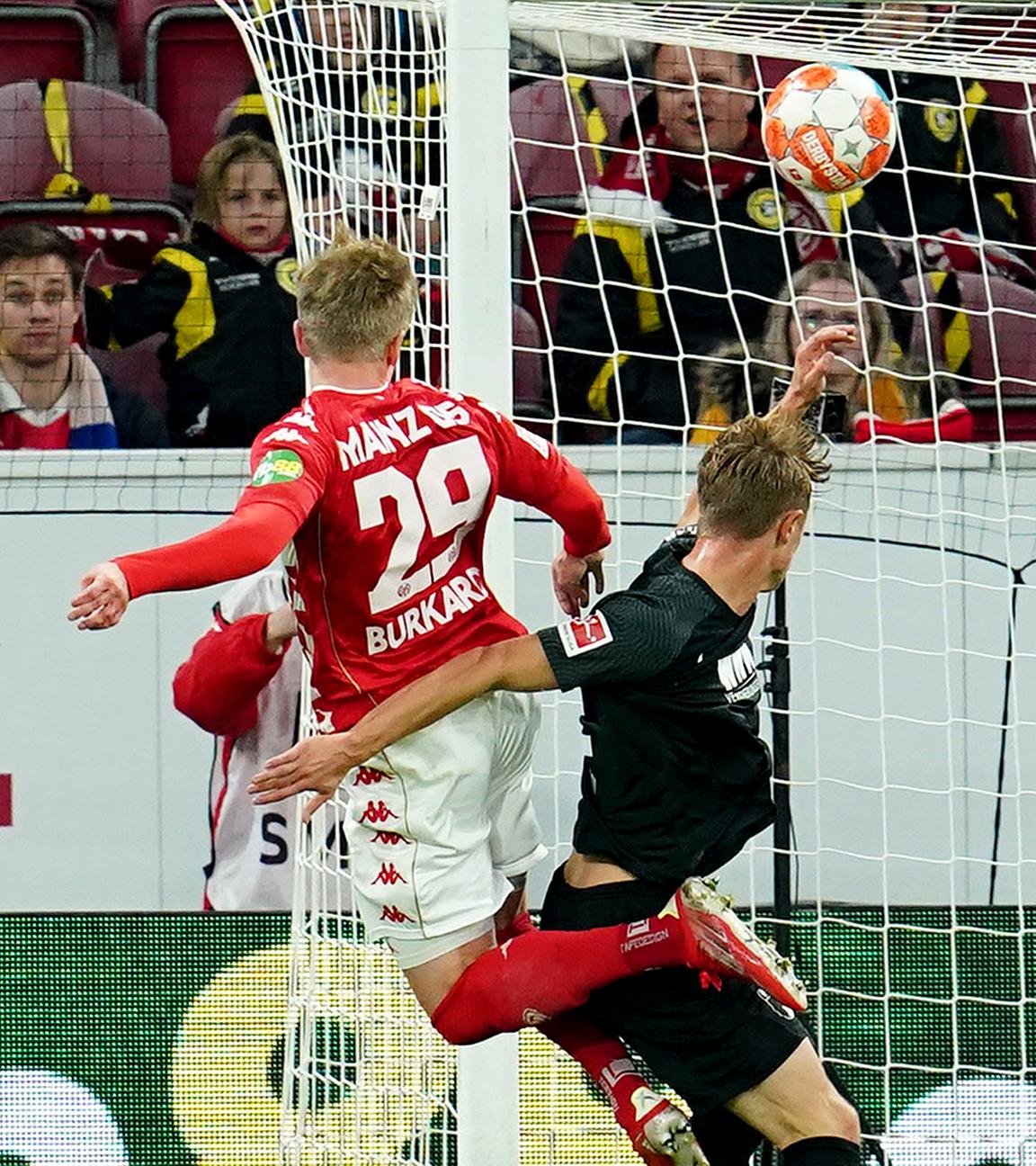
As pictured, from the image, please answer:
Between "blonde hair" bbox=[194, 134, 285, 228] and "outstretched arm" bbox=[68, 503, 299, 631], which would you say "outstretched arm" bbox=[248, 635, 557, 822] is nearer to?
"outstretched arm" bbox=[68, 503, 299, 631]

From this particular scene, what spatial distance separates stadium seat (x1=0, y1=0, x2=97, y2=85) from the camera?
6.77m

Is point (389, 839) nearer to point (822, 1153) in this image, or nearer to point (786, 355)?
point (822, 1153)

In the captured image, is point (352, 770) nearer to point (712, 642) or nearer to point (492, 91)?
point (712, 642)

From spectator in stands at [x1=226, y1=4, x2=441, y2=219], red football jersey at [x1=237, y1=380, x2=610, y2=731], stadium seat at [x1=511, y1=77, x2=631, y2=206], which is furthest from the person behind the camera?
stadium seat at [x1=511, y1=77, x2=631, y2=206]

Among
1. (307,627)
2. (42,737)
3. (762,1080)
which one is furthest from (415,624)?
(42,737)

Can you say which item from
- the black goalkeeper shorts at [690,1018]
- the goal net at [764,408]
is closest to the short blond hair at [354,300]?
the goal net at [764,408]

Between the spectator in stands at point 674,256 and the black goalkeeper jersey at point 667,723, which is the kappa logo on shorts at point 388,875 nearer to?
the black goalkeeper jersey at point 667,723

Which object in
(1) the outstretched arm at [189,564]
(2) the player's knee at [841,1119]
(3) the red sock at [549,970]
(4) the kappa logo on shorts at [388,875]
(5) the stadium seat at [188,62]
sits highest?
(5) the stadium seat at [188,62]

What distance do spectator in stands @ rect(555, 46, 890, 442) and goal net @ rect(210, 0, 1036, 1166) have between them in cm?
1

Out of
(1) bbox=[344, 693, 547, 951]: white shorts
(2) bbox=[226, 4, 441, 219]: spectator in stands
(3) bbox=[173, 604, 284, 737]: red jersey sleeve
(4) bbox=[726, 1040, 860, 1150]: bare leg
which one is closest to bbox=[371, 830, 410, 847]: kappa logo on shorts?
(1) bbox=[344, 693, 547, 951]: white shorts

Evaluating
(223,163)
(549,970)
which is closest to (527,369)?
(223,163)

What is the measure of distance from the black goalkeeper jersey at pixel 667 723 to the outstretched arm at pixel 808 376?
0.39 m

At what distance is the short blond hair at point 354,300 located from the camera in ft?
11.0

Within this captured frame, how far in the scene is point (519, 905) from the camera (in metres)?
3.74
